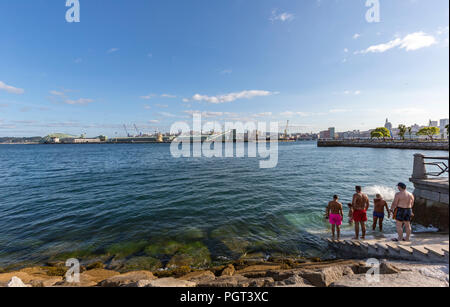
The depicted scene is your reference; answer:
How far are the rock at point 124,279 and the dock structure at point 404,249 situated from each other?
6.65m

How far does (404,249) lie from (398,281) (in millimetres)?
1778

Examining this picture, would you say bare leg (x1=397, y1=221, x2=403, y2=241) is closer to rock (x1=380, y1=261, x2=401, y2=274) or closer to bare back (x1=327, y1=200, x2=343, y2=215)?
bare back (x1=327, y1=200, x2=343, y2=215)

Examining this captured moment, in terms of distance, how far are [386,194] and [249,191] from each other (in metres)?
10.3

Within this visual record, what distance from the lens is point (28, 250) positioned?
7.34 meters

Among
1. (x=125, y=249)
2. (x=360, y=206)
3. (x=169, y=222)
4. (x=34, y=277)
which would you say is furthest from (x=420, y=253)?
(x=34, y=277)

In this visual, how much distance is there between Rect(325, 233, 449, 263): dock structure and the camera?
14.2ft

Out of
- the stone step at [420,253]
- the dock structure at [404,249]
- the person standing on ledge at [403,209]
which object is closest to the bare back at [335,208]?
the dock structure at [404,249]

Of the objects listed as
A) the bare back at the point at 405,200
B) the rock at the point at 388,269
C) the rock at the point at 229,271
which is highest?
the bare back at the point at 405,200

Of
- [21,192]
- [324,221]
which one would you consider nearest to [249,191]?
[324,221]

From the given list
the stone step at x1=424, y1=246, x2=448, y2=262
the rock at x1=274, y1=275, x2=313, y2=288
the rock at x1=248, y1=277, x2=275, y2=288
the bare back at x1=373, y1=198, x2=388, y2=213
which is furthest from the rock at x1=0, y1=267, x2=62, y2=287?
the bare back at x1=373, y1=198, x2=388, y2=213

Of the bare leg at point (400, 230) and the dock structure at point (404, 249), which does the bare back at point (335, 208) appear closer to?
the dock structure at point (404, 249)

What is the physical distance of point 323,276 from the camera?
12.5 feet

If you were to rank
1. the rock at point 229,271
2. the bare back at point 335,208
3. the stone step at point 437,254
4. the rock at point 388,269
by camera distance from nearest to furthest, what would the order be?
the rock at point 388,269
the stone step at point 437,254
the rock at point 229,271
the bare back at point 335,208

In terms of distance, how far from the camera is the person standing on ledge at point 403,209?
5.35 m
